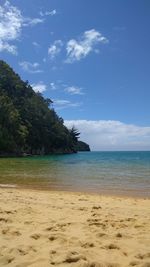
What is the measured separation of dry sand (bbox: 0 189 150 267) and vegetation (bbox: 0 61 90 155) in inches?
3123

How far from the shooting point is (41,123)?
371 ft

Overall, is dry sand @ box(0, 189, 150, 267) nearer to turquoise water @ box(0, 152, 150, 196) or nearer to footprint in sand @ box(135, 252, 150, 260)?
footprint in sand @ box(135, 252, 150, 260)

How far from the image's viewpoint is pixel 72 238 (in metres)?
5.93

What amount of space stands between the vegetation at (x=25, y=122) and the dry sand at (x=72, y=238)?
79329 millimetres

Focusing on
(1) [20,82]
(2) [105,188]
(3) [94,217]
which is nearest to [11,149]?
(1) [20,82]

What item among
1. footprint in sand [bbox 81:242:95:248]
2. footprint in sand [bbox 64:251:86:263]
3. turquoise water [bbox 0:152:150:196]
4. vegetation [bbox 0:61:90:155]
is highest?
vegetation [bbox 0:61:90:155]

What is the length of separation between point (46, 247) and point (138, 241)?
1.61 meters

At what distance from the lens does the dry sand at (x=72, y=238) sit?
4914 mm

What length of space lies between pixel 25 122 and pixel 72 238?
101 m

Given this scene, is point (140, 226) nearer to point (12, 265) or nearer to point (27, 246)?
point (27, 246)

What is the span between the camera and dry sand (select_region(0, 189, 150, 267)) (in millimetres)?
4914

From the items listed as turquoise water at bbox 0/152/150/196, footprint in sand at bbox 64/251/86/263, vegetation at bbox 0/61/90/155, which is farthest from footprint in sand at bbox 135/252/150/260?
vegetation at bbox 0/61/90/155

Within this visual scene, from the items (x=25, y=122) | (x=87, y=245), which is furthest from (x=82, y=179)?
(x=25, y=122)

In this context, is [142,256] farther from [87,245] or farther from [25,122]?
[25,122]
